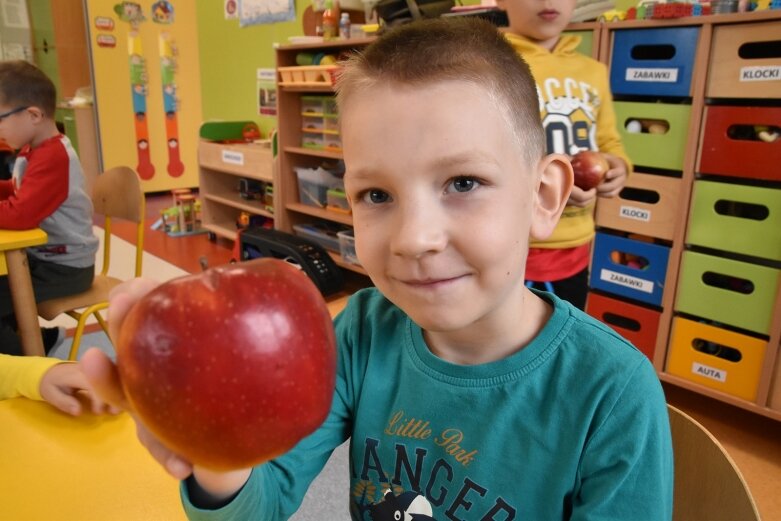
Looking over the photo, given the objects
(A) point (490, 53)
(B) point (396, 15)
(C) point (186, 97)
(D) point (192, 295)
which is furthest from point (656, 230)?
(C) point (186, 97)

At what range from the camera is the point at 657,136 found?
2035 millimetres

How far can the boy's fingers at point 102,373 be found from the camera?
1.40ft

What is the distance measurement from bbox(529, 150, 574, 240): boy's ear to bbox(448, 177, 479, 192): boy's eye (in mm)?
149

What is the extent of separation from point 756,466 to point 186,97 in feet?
19.5

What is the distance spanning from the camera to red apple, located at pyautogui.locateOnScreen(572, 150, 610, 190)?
1351 mm

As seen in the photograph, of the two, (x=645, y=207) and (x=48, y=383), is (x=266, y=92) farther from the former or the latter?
(x=48, y=383)

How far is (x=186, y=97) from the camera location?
20.6 feet

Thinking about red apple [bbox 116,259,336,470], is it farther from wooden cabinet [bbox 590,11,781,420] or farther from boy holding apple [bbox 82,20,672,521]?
wooden cabinet [bbox 590,11,781,420]

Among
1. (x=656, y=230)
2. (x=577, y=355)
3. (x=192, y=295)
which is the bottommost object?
(x=656, y=230)

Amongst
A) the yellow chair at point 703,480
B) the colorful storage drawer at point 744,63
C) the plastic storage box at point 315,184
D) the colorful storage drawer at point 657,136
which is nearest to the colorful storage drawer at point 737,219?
the colorful storage drawer at point 657,136

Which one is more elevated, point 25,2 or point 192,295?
point 25,2

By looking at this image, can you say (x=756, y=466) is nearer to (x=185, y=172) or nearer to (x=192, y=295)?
(x=192, y=295)

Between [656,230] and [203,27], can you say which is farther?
[203,27]

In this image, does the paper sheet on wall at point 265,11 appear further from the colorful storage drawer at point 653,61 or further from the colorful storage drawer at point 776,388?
the colorful storage drawer at point 776,388
